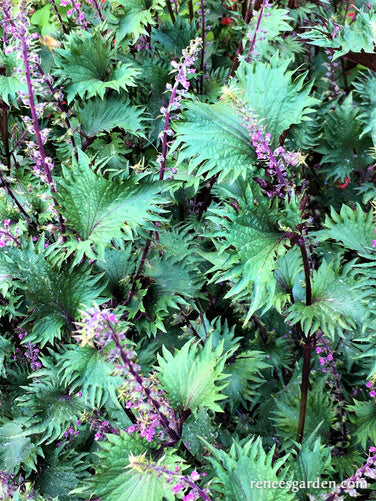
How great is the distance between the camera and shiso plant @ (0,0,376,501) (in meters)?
0.99

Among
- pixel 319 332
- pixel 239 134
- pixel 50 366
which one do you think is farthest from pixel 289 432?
pixel 239 134

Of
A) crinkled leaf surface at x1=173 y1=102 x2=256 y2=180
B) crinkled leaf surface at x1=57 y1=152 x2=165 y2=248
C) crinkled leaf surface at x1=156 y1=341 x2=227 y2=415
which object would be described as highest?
crinkled leaf surface at x1=173 y1=102 x2=256 y2=180

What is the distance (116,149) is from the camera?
167 cm

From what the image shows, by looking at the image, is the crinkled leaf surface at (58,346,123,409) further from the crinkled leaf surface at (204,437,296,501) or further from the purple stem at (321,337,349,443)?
the purple stem at (321,337,349,443)

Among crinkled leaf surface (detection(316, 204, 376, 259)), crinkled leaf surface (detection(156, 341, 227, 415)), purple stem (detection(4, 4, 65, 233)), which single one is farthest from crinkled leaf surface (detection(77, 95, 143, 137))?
crinkled leaf surface (detection(156, 341, 227, 415))

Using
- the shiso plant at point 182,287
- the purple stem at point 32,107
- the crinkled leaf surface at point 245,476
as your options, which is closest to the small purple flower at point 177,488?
the shiso plant at point 182,287

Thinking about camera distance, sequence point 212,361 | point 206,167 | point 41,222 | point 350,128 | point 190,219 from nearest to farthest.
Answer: point 212,361
point 206,167
point 41,222
point 190,219
point 350,128

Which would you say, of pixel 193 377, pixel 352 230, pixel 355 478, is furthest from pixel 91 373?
pixel 352 230

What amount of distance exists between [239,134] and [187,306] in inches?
18.7

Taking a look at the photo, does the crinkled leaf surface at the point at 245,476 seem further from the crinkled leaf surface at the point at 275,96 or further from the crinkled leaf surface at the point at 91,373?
the crinkled leaf surface at the point at 275,96

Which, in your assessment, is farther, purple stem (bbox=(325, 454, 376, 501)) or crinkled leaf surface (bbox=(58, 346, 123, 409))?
crinkled leaf surface (bbox=(58, 346, 123, 409))

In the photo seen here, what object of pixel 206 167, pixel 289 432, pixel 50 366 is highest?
pixel 206 167

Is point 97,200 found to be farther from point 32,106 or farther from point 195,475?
point 195,475

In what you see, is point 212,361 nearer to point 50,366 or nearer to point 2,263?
point 50,366
